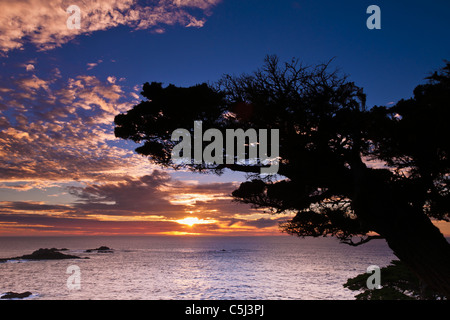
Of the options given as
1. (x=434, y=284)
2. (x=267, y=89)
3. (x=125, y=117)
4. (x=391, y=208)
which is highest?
(x=267, y=89)

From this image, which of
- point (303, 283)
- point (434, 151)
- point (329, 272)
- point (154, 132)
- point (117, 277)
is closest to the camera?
point (434, 151)

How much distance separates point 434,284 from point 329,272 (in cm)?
8063

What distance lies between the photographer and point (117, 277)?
68688 mm

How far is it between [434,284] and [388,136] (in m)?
3.94

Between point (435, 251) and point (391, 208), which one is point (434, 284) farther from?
point (391, 208)

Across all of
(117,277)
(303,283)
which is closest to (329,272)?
(303,283)

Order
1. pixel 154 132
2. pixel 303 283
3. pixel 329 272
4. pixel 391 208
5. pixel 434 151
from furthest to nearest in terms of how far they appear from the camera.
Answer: pixel 329 272 < pixel 303 283 < pixel 154 132 < pixel 434 151 < pixel 391 208

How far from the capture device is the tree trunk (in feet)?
22.1

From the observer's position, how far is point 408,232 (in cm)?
696

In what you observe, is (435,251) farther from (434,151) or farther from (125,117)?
(125,117)

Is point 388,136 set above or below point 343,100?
below

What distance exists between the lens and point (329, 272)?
263 ft

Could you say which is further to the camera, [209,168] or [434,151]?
[209,168]

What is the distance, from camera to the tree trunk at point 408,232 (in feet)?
22.1
